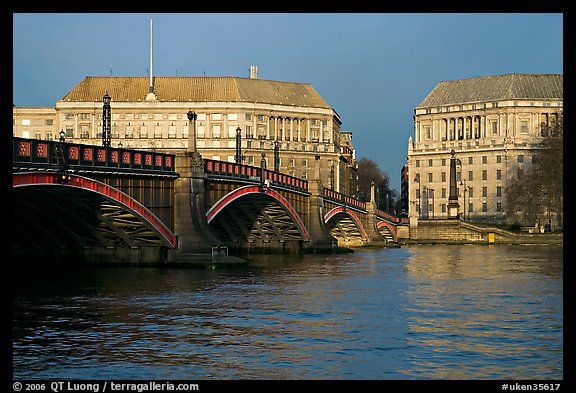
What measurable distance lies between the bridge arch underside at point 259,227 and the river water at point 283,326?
106ft

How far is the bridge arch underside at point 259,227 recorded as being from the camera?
356 feet

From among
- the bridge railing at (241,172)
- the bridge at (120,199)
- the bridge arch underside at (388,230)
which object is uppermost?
the bridge railing at (241,172)

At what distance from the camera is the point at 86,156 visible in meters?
68.1

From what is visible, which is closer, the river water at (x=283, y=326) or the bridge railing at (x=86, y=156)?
the river water at (x=283, y=326)

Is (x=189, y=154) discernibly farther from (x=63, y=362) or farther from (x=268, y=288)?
(x=63, y=362)

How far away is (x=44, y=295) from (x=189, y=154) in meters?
26.2

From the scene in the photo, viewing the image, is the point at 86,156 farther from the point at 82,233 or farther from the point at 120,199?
the point at 82,233

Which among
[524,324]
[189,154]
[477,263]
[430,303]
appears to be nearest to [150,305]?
[430,303]

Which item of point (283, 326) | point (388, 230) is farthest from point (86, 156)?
point (388, 230)

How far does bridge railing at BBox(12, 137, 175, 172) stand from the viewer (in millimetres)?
61500

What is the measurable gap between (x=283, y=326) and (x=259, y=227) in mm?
72051

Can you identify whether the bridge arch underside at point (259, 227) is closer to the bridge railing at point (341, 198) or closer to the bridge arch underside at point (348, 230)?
the bridge railing at point (341, 198)

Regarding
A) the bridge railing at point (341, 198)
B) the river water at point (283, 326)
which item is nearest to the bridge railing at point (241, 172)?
the river water at point (283, 326)

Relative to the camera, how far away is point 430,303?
54.4m
